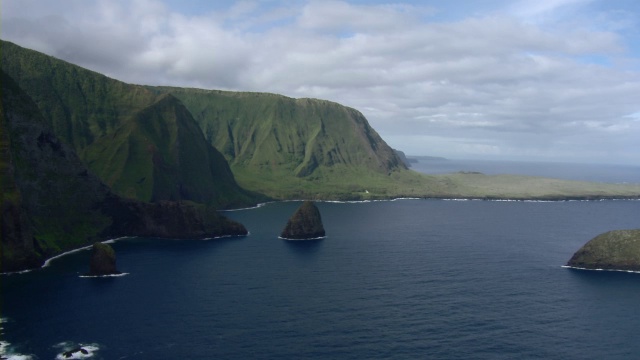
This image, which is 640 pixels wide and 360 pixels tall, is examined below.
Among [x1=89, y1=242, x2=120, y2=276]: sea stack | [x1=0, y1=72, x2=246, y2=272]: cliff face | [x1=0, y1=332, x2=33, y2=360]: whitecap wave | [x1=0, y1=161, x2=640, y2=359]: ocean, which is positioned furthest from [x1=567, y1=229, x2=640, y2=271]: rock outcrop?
[x1=0, y1=72, x2=246, y2=272]: cliff face

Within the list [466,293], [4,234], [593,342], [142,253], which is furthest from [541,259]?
[4,234]

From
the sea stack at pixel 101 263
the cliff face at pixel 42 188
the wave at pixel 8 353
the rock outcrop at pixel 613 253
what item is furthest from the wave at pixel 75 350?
the rock outcrop at pixel 613 253

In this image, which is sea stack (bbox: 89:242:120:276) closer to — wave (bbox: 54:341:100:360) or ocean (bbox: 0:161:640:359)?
ocean (bbox: 0:161:640:359)

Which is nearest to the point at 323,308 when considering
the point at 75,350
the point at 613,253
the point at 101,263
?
the point at 75,350

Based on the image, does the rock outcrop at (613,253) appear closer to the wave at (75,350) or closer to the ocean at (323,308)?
the ocean at (323,308)

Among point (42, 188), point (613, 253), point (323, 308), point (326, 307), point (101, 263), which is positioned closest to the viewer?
point (323, 308)

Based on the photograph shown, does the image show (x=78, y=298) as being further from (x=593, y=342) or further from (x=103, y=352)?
(x=593, y=342)

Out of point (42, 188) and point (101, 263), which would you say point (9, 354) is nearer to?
point (101, 263)
